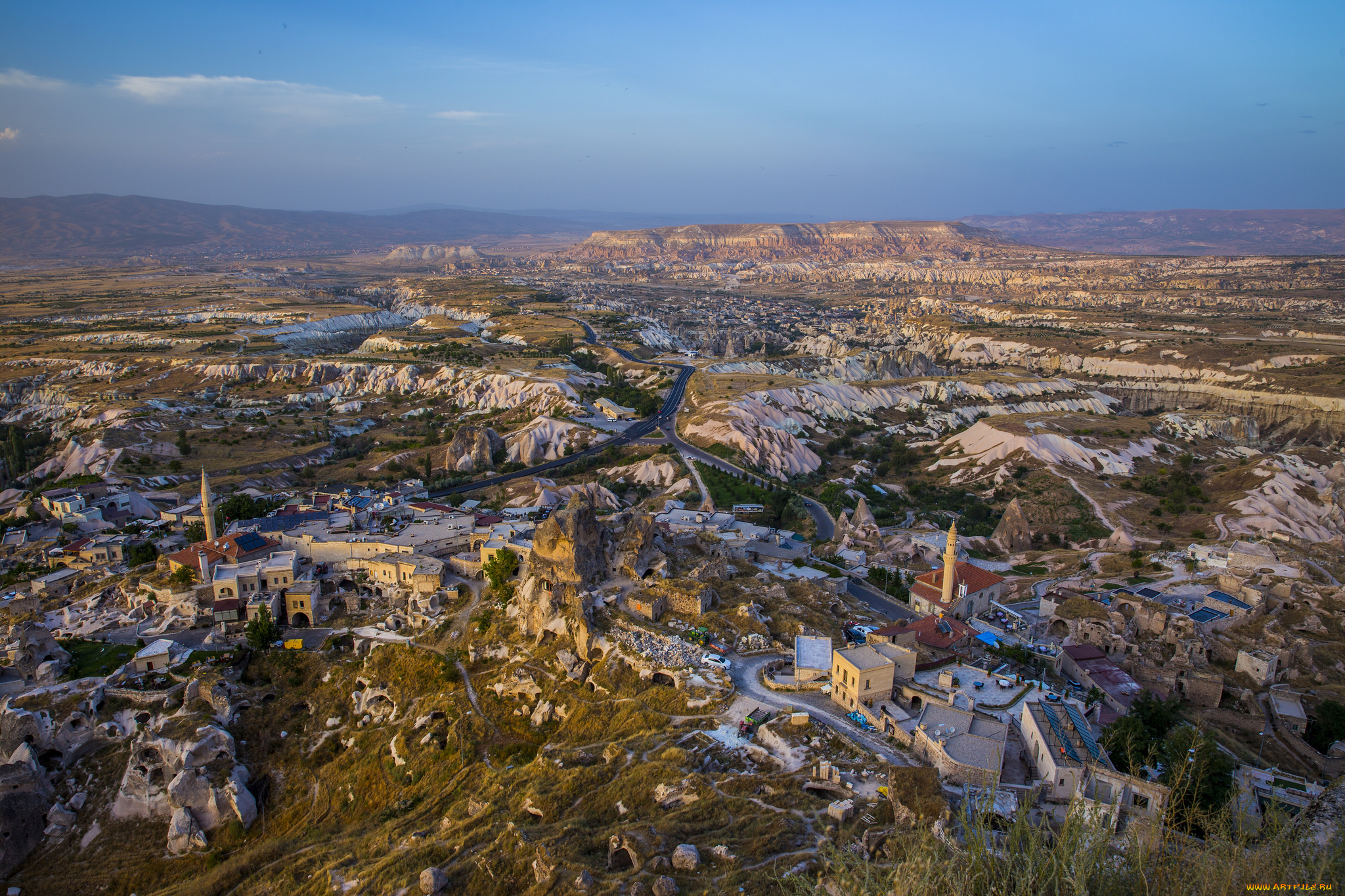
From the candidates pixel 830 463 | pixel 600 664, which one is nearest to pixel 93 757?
pixel 600 664

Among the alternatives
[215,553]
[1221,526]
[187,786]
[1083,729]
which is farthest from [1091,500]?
[187,786]

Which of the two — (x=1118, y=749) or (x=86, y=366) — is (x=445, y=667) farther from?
(x=86, y=366)

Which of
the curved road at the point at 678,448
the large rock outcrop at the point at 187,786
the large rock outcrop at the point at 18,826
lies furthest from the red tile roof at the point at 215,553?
the curved road at the point at 678,448

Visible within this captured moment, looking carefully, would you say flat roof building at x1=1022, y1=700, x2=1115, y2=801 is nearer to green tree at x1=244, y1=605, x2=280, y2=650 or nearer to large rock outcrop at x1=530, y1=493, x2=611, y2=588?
large rock outcrop at x1=530, y1=493, x2=611, y2=588

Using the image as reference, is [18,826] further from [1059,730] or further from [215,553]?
[1059,730]

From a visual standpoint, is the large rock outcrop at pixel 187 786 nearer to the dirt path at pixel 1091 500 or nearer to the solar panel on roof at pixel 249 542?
the solar panel on roof at pixel 249 542

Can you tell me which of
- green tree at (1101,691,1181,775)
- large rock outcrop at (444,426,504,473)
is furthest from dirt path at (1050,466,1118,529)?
large rock outcrop at (444,426,504,473)
